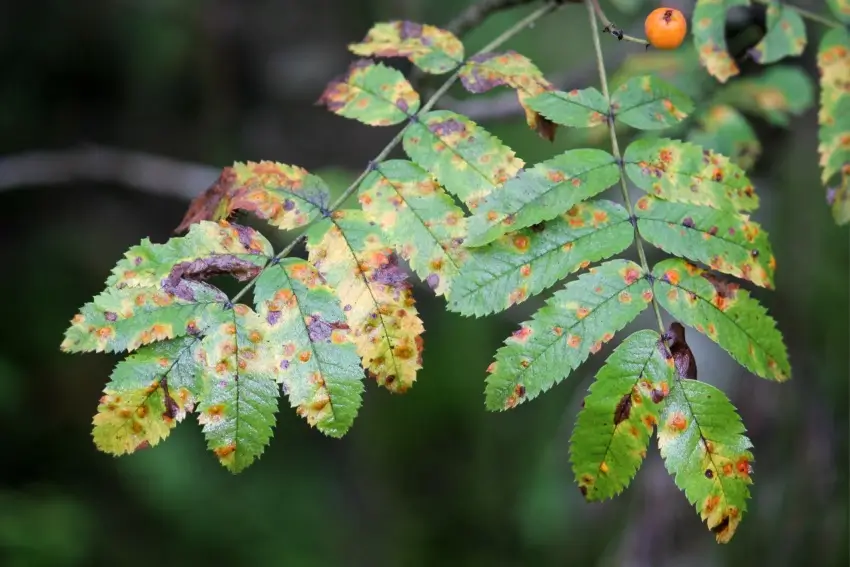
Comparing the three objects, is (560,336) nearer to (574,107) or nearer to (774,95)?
(574,107)

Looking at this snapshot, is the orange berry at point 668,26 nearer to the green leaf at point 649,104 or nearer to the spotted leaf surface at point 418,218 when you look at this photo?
the green leaf at point 649,104

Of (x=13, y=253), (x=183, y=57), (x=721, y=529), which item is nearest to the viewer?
(x=721, y=529)

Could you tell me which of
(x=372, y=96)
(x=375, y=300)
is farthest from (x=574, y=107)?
(x=375, y=300)

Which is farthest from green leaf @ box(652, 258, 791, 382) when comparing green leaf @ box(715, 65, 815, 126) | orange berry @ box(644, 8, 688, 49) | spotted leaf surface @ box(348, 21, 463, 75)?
green leaf @ box(715, 65, 815, 126)

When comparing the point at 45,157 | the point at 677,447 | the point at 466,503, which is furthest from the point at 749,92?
the point at 466,503

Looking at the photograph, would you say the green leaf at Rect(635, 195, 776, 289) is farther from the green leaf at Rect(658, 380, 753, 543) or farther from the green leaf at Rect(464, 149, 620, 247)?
the green leaf at Rect(658, 380, 753, 543)

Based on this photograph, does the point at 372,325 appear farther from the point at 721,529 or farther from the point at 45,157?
the point at 45,157
